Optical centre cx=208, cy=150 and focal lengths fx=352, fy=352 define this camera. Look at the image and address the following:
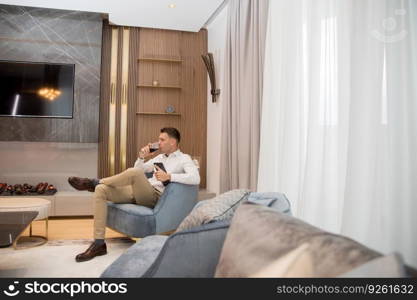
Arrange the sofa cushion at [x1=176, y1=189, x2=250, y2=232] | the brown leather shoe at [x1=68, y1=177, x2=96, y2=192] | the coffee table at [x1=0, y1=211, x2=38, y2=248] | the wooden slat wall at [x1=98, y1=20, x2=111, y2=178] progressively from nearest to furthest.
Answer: the sofa cushion at [x1=176, y1=189, x2=250, y2=232] < the coffee table at [x1=0, y1=211, x2=38, y2=248] < the brown leather shoe at [x1=68, y1=177, x2=96, y2=192] < the wooden slat wall at [x1=98, y1=20, x2=111, y2=178]

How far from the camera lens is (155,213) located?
291 centimetres

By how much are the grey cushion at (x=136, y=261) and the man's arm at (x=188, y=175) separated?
115cm

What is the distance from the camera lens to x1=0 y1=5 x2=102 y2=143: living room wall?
441 centimetres

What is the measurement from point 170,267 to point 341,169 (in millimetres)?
1307

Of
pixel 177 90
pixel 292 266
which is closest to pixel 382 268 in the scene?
pixel 292 266

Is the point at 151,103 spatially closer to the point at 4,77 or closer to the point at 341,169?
the point at 4,77

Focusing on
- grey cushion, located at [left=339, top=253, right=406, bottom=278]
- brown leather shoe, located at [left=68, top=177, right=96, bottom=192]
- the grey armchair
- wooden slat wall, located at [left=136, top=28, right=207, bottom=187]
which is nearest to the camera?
grey cushion, located at [left=339, top=253, right=406, bottom=278]

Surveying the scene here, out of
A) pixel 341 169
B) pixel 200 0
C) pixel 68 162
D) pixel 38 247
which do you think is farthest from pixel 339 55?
pixel 68 162

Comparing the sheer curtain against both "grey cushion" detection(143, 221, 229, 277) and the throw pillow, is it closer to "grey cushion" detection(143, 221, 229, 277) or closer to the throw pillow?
"grey cushion" detection(143, 221, 229, 277)

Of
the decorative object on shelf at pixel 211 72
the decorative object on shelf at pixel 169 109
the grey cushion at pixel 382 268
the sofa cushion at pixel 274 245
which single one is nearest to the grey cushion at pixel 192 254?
the sofa cushion at pixel 274 245

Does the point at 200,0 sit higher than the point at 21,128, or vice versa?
the point at 200,0

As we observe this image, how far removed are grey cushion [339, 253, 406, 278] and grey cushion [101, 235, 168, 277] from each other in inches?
35.3

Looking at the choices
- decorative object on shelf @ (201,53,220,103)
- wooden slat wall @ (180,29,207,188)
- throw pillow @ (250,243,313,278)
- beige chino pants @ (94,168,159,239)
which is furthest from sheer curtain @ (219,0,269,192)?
throw pillow @ (250,243,313,278)

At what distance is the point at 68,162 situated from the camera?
4789mm
